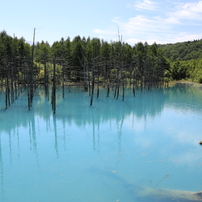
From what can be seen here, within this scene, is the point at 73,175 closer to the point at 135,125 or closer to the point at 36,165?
the point at 36,165

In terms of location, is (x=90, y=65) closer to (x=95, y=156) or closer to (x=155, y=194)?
(x=95, y=156)

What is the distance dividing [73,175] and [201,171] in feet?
26.2

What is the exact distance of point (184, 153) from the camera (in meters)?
17.1

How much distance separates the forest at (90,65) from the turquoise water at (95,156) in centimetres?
1426

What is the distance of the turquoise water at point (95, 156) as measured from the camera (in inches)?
475

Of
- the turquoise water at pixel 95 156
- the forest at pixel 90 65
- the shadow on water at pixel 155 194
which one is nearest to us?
the shadow on water at pixel 155 194

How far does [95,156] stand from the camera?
16406 millimetres

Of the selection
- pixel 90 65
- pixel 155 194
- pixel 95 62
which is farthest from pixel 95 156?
pixel 90 65

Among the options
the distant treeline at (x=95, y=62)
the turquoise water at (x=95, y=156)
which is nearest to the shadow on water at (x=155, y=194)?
the turquoise water at (x=95, y=156)

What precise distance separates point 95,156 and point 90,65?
2140 inches

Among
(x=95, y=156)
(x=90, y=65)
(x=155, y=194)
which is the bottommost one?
(x=155, y=194)

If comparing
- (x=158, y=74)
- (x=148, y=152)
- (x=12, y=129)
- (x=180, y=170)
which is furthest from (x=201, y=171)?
(x=158, y=74)

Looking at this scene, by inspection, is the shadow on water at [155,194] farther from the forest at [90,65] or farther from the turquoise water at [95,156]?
the forest at [90,65]

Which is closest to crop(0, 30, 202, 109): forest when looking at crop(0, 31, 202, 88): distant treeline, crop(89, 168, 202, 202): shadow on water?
crop(0, 31, 202, 88): distant treeline
